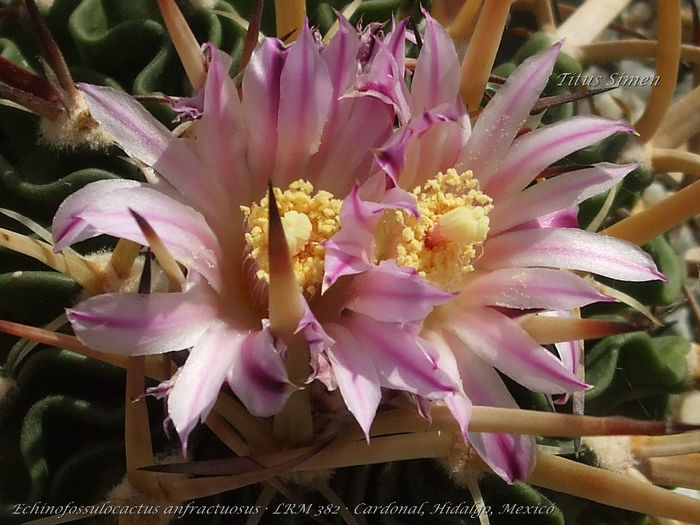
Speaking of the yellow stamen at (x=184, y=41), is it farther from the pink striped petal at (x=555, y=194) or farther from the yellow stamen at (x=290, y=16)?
the pink striped petal at (x=555, y=194)

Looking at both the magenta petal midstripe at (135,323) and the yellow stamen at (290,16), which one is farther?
the yellow stamen at (290,16)

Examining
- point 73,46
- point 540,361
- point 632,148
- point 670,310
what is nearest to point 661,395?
point 670,310

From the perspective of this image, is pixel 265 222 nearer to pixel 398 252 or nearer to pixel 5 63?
pixel 398 252

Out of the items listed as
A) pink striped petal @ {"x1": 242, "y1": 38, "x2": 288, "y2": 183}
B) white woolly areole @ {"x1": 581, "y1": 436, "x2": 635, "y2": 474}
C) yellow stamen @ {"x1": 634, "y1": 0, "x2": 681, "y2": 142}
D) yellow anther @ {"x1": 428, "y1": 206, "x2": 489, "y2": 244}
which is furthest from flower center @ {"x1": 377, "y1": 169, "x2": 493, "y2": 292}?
yellow stamen @ {"x1": 634, "y1": 0, "x2": 681, "y2": 142}

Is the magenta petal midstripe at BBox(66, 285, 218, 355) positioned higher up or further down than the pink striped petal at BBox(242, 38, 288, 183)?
further down

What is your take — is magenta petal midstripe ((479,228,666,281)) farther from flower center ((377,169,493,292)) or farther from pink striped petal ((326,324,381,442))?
pink striped petal ((326,324,381,442))

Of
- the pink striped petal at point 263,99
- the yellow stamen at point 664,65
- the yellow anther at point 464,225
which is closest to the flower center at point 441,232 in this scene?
the yellow anther at point 464,225
